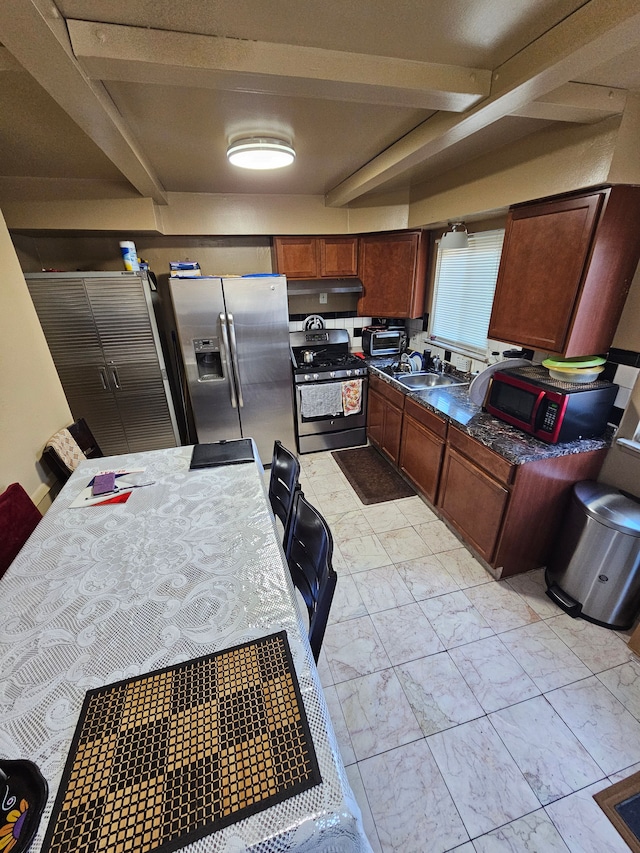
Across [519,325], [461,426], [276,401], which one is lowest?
[276,401]

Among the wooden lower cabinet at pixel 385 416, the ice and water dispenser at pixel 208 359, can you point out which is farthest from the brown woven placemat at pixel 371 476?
the ice and water dispenser at pixel 208 359

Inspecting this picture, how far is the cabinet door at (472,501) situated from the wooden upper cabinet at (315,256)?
216cm

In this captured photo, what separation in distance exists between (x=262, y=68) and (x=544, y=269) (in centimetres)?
161

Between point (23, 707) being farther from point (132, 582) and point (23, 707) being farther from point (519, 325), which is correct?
point (519, 325)

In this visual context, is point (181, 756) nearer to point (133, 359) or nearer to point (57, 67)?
point (57, 67)

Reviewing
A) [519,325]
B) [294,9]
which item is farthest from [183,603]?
[519,325]

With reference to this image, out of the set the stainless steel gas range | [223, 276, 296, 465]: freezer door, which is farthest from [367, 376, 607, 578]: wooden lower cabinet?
[223, 276, 296, 465]: freezer door

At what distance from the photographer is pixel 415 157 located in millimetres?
1934

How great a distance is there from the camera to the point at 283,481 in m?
1.69

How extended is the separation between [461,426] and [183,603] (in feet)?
5.99

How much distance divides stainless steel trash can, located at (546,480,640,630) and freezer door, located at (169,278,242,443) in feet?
8.72

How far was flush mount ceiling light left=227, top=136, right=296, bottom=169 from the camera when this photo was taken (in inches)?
70.8

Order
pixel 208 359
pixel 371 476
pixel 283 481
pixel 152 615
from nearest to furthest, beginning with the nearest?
pixel 152 615, pixel 283 481, pixel 208 359, pixel 371 476

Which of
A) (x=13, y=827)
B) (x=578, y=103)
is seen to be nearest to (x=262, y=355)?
(x=578, y=103)
